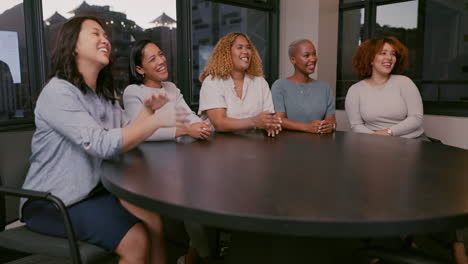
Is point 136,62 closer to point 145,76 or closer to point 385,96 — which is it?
point 145,76

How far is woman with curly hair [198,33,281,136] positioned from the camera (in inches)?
90.0

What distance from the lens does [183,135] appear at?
2023 mm

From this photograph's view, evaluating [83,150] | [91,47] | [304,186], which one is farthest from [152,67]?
[304,186]

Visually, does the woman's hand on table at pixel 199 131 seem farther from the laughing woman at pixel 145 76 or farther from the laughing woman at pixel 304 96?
the laughing woman at pixel 304 96

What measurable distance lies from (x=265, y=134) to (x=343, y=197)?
1153mm

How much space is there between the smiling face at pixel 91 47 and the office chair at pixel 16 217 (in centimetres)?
41

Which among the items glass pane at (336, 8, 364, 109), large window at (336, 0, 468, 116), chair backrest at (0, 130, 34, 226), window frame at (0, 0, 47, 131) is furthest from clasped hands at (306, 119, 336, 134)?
glass pane at (336, 8, 364, 109)

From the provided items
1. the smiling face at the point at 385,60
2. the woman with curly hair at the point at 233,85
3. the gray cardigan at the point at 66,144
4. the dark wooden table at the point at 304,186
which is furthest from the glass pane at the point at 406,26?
the gray cardigan at the point at 66,144

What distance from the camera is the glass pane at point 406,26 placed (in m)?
4.00

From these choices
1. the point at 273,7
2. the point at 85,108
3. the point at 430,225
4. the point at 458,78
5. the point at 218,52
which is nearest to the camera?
the point at 430,225

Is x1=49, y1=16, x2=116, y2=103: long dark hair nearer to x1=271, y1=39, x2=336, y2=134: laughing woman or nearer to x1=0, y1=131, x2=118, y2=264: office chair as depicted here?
x1=0, y1=131, x2=118, y2=264: office chair

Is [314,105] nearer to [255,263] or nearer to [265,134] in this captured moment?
[265,134]

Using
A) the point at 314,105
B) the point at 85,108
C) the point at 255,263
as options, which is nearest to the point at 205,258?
the point at 255,263

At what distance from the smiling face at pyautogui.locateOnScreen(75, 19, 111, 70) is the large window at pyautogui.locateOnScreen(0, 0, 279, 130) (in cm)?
27
